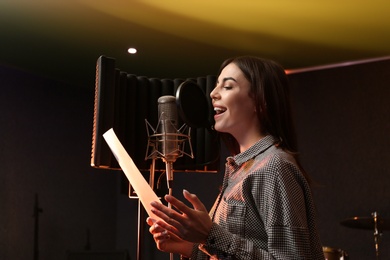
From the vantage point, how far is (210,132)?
185cm

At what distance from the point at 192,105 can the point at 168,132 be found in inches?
5.9

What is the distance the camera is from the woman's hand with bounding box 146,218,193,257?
1.34 meters

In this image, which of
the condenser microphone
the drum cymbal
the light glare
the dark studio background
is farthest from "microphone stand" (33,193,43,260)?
the condenser microphone

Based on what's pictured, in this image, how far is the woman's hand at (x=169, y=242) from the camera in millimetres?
1341

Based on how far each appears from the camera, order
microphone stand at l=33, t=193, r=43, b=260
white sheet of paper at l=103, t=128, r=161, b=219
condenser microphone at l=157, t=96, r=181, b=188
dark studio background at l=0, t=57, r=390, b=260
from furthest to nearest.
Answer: microphone stand at l=33, t=193, r=43, b=260 → dark studio background at l=0, t=57, r=390, b=260 → condenser microphone at l=157, t=96, r=181, b=188 → white sheet of paper at l=103, t=128, r=161, b=219

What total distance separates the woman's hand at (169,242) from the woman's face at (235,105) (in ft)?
0.98

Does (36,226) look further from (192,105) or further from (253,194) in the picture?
(253,194)

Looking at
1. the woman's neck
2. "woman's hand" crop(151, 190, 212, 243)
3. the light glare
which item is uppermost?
the light glare

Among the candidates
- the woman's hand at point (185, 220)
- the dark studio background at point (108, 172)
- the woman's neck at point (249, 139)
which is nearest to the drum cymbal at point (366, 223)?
the dark studio background at point (108, 172)

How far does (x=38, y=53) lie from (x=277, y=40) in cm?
190

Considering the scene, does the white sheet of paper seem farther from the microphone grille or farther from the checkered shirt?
the microphone grille

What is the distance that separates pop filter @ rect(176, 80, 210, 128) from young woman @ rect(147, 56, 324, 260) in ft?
0.50

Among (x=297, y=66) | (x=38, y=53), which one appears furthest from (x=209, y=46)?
(x=38, y=53)

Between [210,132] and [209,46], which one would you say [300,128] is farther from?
[210,132]
